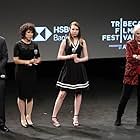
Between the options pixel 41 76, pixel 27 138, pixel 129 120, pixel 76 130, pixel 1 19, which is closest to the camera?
pixel 27 138

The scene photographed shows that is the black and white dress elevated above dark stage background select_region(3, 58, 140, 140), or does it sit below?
above

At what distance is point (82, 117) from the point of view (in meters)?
5.66

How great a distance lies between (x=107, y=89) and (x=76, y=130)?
7.79 feet

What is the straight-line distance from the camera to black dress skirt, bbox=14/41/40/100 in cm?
491

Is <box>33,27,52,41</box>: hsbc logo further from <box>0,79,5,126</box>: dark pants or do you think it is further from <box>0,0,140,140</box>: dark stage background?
<box>0,79,5,126</box>: dark pants

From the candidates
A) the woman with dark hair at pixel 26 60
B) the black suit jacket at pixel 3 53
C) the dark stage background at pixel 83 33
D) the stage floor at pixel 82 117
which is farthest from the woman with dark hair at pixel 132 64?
the black suit jacket at pixel 3 53

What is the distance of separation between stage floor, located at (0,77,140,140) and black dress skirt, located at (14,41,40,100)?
0.46 metres

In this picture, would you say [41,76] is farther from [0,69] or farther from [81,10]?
[0,69]

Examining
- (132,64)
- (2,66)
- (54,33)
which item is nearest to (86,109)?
(132,64)

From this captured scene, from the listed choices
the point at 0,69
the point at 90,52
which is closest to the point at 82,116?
the point at 0,69

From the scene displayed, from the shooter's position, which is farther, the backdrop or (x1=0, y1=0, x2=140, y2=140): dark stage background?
the backdrop

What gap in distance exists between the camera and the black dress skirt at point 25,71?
16.1 ft

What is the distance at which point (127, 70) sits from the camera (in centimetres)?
500

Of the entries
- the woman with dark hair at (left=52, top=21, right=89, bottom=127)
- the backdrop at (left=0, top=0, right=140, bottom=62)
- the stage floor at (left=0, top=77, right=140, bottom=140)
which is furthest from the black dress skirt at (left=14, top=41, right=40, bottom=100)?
the backdrop at (left=0, top=0, right=140, bottom=62)
